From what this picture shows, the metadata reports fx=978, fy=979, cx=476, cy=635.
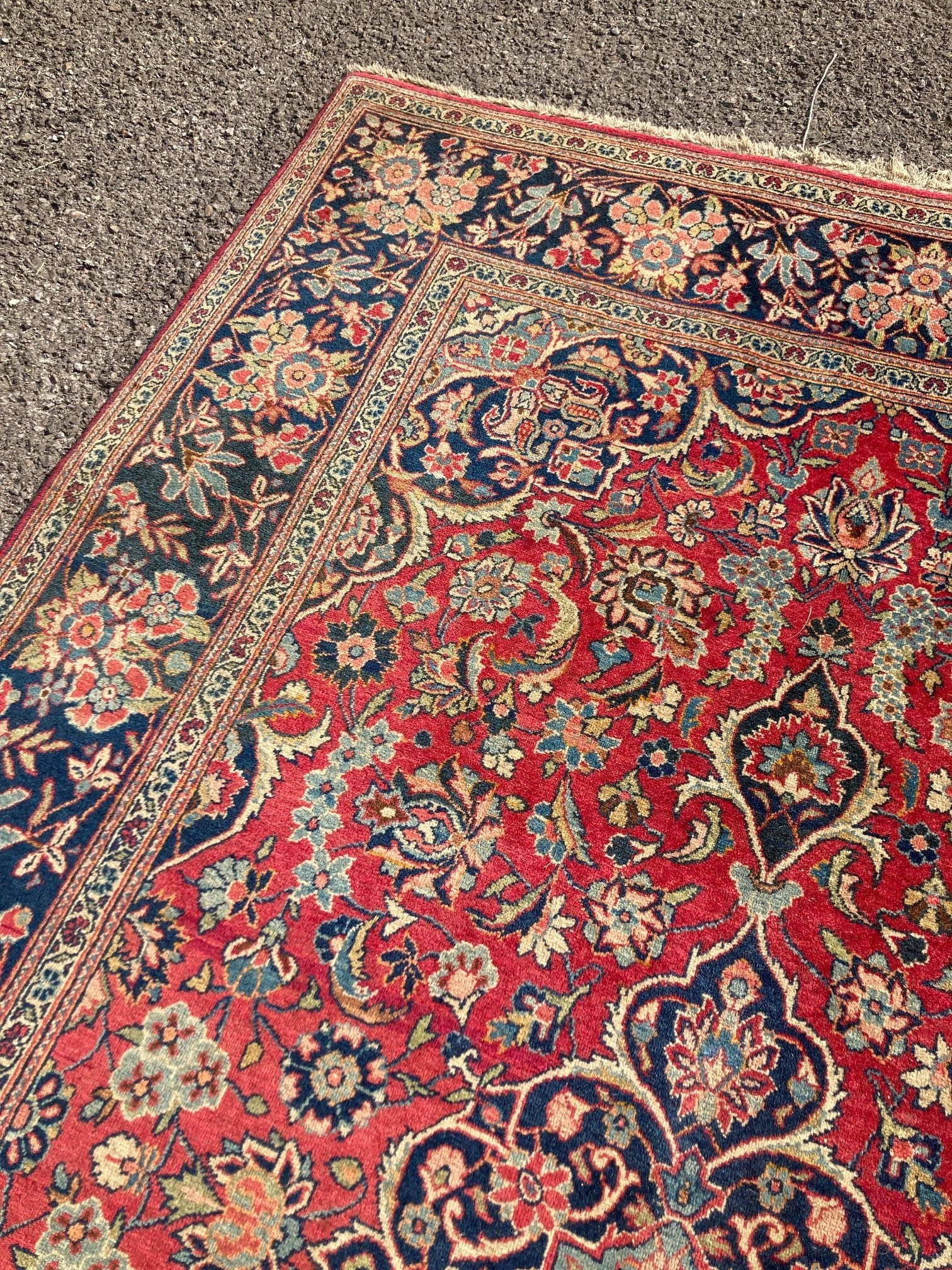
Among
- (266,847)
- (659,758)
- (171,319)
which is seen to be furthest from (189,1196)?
(171,319)

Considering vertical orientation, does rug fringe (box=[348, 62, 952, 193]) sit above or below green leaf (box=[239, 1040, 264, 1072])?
above

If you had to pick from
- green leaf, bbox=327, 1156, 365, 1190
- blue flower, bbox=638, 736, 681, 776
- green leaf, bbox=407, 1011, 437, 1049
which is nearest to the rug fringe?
blue flower, bbox=638, 736, 681, 776

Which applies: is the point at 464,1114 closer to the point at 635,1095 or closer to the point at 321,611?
the point at 635,1095

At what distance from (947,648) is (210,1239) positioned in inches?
50.8

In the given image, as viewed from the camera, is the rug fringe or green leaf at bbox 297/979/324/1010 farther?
the rug fringe

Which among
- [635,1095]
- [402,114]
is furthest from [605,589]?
[402,114]

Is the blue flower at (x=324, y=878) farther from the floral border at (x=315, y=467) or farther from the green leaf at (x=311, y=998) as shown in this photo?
the floral border at (x=315, y=467)

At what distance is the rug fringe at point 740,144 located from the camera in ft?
6.63

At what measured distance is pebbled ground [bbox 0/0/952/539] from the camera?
Result: 195 centimetres

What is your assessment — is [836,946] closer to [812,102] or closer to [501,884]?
[501,884]

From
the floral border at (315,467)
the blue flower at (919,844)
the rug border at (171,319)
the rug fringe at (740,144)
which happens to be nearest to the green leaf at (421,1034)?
the floral border at (315,467)

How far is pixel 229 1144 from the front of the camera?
117cm

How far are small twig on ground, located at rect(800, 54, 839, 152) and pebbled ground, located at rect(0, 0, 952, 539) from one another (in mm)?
13

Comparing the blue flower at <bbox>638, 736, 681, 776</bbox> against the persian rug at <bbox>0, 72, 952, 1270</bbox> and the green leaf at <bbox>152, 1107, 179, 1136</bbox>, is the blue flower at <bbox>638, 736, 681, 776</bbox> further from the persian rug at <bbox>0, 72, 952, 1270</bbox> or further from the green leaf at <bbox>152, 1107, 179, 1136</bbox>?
the green leaf at <bbox>152, 1107, 179, 1136</bbox>
